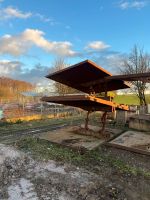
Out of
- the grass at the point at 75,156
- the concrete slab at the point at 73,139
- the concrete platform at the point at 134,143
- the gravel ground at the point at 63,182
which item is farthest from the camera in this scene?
the concrete slab at the point at 73,139

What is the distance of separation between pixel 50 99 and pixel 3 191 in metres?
4.39

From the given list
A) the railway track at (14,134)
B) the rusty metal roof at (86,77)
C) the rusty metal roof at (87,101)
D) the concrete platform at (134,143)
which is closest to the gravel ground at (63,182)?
the concrete platform at (134,143)

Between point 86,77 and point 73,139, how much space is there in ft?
8.47

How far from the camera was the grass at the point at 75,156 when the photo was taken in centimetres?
615

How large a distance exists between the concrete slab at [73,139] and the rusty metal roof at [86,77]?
7.09ft

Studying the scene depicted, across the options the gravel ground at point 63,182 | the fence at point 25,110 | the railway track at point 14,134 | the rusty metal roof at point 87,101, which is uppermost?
the rusty metal roof at point 87,101

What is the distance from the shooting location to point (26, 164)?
6.18 m

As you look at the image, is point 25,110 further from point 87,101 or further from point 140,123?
point 87,101

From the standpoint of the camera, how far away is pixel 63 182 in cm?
509

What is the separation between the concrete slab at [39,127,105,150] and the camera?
8.15 metres

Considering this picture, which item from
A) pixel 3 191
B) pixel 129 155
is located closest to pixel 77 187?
pixel 3 191

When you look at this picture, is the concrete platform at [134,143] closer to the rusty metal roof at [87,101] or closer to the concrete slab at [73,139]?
the concrete slab at [73,139]

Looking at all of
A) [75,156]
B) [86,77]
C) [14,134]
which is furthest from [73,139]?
[14,134]

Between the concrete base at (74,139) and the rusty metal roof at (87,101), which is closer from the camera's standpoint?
the rusty metal roof at (87,101)
